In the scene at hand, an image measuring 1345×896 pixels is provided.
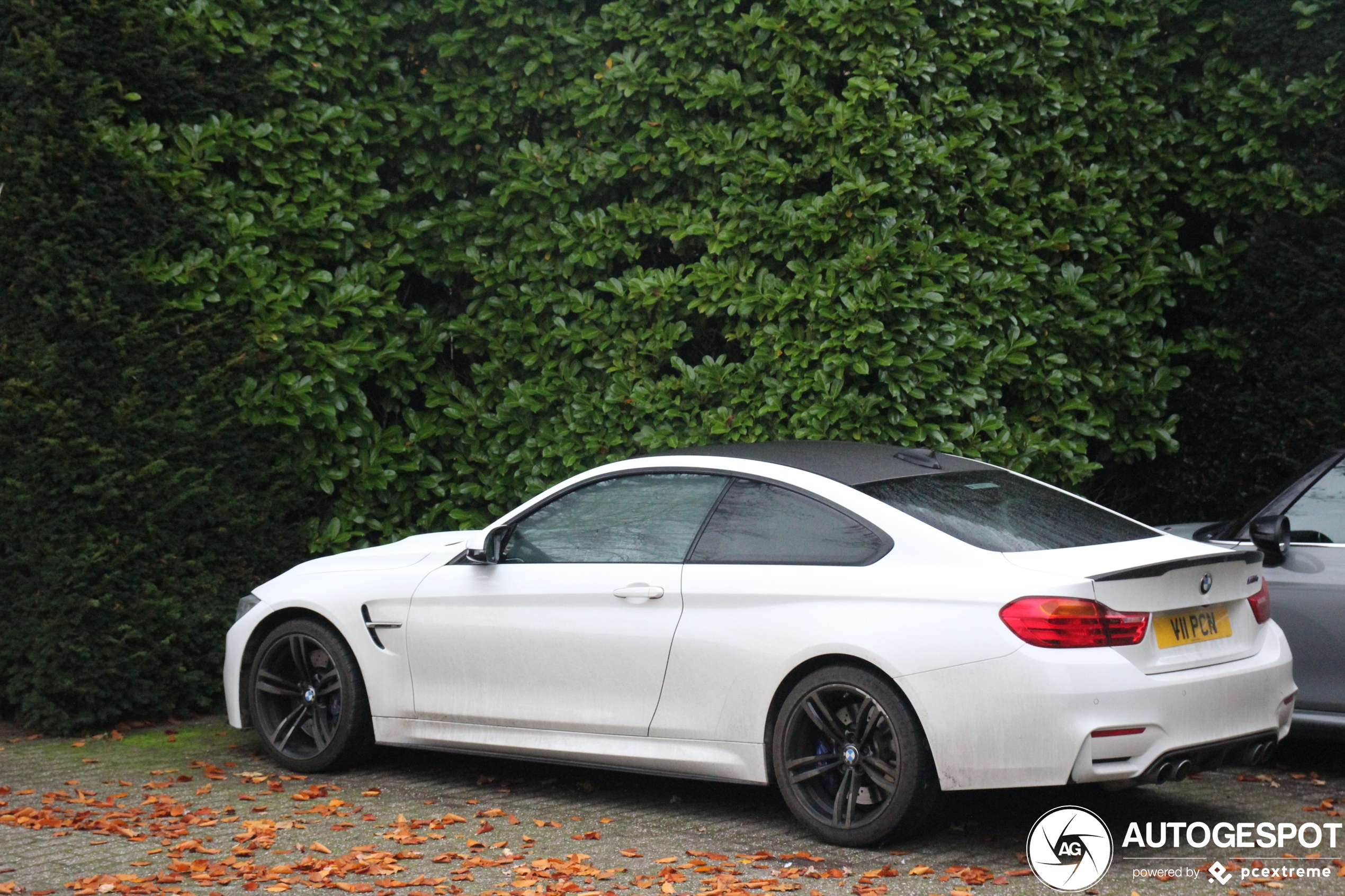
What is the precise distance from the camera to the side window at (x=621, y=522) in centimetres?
613

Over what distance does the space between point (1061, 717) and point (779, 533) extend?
138 centimetres

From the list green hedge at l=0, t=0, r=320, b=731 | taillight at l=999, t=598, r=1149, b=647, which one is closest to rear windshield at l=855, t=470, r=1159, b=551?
taillight at l=999, t=598, r=1149, b=647

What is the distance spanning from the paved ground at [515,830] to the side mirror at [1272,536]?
1022 millimetres

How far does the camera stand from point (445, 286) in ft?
31.9

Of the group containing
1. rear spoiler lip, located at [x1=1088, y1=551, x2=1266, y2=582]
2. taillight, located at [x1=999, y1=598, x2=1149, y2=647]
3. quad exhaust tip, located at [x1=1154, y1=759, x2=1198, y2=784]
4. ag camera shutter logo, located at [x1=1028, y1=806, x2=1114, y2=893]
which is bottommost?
ag camera shutter logo, located at [x1=1028, y1=806, x2=1114, y2=893]

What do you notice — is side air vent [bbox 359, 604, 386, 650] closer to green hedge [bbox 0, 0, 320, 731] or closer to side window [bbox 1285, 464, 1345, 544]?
green hedge [bbox 0, 0, 320, 731]

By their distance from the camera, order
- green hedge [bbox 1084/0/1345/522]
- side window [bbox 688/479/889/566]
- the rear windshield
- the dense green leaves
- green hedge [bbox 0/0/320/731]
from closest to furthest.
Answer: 1. the rear windshield
2. side window [bbox 688/479/889/566]
3. green hedge [bbox 0/0/320/731]
4. the dense green leaves
5. green hedge [bbox 1084/0/1345/522]

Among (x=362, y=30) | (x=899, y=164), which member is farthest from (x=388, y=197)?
(x=899, y=164)

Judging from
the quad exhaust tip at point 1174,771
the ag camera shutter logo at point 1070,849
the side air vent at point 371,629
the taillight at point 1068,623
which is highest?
the taillight at point 1068,623

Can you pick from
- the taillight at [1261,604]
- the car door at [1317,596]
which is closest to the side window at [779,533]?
the taillight at [1261,604]

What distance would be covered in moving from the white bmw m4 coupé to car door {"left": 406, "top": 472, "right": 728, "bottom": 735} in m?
0.01

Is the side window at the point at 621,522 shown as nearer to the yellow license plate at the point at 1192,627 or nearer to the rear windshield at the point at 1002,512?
the rear windshield at the point at 1002,512

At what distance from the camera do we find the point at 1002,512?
5797 millimetres

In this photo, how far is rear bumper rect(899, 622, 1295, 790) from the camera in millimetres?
4984
